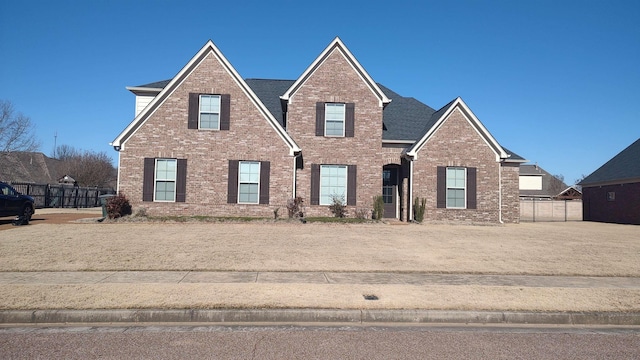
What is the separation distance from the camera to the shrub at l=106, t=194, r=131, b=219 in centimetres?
1741

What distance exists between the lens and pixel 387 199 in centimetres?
2236

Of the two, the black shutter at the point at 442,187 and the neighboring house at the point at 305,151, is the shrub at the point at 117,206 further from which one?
the black shutter at the point at 442,187

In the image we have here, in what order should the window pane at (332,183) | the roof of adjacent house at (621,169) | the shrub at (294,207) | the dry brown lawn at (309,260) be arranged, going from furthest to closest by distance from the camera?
the roof of adjacent house at (621,169) → the window pane at (332,183) → the shrub at (294,207) → the dry brown lawn at (309,260)

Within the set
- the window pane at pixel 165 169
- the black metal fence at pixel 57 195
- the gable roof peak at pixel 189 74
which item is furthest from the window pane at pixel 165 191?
the black metal fence at pixel 57 195

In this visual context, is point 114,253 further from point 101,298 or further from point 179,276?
point 101,298

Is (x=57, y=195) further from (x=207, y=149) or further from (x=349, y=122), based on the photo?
(x=349, y=122)

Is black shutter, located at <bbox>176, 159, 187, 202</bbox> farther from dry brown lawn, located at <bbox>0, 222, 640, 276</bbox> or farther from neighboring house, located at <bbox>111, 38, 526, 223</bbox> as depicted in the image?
dry brown lawn, located at <bbox>0, 222, 640, 276</bbox>

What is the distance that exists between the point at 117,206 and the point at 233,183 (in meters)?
4.87

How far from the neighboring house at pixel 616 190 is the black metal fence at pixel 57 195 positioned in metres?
37.6

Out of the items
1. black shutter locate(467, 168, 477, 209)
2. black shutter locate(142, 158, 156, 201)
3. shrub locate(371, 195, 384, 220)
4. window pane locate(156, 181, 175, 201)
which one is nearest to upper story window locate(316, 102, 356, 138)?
shrub locate(371, 195, 384, 220)

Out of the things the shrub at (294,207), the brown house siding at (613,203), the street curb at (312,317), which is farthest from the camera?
the brown house siding at (613,203)

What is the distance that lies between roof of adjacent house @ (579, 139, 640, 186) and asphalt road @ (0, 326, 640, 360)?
974 inches

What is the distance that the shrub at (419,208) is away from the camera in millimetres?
19781

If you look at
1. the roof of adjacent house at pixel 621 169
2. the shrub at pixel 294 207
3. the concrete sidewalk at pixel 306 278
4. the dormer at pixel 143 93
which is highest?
the dormer at pixel 143 93
